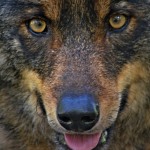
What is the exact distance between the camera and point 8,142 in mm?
5230

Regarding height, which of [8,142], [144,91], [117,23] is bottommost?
[8,142]

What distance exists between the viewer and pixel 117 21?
14.1ft

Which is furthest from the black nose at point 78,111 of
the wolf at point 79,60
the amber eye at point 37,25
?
the amber eye at point 37,25

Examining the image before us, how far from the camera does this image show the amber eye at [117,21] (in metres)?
4.29

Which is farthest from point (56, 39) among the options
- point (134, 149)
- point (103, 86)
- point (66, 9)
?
point (134, 149)

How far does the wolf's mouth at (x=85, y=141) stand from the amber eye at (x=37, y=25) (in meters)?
0.84

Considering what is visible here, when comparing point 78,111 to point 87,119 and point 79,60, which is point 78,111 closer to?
point 87,119

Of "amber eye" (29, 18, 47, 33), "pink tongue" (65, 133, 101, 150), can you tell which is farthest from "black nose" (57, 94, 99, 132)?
"amber eye" (29, 18, 47, 33)

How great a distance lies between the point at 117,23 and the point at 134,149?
50.9 inches

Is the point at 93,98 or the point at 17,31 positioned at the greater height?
the point at 17,31

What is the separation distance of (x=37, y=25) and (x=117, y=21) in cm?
61

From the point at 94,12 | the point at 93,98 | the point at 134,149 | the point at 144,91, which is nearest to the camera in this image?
the point at 93,98

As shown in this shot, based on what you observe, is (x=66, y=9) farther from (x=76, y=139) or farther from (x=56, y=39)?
(x=76, y=139)

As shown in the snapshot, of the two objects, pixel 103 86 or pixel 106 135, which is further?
pixel 106 135
